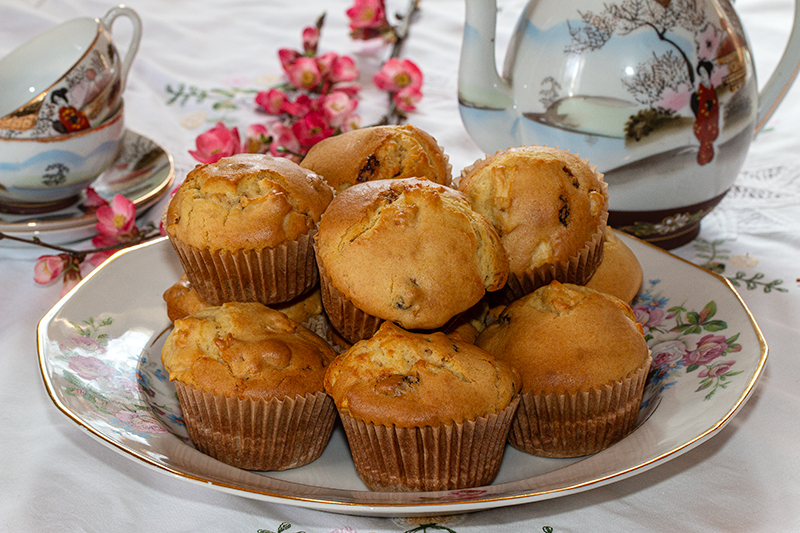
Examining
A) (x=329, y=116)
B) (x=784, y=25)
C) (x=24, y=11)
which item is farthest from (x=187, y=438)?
(x=784, y=25)

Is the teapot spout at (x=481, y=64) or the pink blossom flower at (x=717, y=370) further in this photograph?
the teapot spout at (x=481, y=64)

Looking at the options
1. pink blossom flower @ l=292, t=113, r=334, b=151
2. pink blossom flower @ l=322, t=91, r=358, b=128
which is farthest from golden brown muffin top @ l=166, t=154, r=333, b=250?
pink blossom flower @ l=322, t=91, r=358, b=128

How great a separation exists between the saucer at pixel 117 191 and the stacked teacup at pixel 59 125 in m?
0.09

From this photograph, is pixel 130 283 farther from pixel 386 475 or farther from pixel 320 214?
pixel 386 475

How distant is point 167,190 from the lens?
2.53 m

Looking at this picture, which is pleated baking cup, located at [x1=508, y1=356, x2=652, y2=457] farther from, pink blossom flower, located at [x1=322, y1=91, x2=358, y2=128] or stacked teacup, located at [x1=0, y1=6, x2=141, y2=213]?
stacked teacup, located at [x1=0, y1=6, x2=141, y2=213]

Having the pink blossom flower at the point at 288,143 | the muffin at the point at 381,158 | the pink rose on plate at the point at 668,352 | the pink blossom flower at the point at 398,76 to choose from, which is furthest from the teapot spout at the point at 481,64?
the pink blossom flower at the point at 398,76

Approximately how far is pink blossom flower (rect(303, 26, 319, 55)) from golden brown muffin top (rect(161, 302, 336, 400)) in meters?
2.14

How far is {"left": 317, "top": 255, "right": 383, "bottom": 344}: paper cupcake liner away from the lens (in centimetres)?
148

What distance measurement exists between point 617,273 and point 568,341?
0.40m

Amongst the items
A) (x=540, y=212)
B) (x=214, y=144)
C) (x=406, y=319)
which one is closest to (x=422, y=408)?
(x=406, y=319)

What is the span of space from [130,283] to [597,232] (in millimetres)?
1245

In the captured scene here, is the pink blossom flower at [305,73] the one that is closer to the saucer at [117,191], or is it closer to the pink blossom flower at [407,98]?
the pink blossom flower at [407,98]

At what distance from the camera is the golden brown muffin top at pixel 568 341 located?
Result: 1402 millimetres
